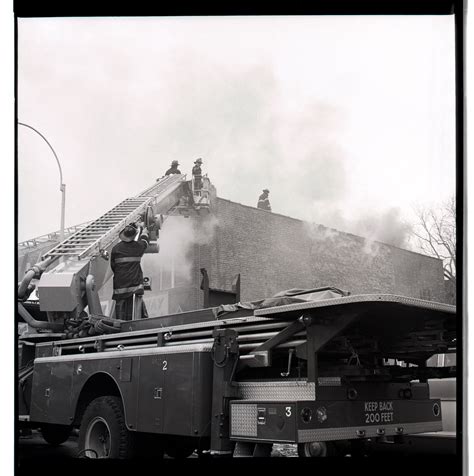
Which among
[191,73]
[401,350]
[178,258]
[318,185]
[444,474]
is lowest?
[444,474]

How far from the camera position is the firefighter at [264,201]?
320 inches

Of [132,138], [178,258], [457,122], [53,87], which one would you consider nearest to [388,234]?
[457,122]

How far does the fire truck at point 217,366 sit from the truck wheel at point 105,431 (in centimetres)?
1

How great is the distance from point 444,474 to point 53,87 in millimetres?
5183

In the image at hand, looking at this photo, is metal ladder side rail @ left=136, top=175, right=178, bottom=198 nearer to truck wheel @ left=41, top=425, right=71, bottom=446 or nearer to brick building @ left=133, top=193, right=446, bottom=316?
brick building @ left=133, top=193, right=446, bottom=316

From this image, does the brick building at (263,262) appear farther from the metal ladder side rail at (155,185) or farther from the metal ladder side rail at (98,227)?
the metal ladder side rail at (155,185)

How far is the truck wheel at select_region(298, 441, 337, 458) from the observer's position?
6465mm

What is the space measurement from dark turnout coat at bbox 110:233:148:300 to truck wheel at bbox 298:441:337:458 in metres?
2.56

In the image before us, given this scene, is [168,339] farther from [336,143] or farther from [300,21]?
[300,21]

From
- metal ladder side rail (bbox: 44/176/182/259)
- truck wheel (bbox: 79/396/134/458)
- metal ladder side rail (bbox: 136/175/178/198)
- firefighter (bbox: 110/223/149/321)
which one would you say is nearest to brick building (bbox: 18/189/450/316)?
firefighter (bbox: 110/223/149/321)

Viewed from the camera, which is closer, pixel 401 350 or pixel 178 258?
pixel 401 350

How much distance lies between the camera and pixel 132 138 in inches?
323

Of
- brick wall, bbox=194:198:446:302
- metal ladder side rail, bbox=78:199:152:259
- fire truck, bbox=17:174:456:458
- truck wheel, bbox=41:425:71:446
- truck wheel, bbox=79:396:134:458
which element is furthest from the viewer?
metal ladder side rail, bbox=78:199:152:259

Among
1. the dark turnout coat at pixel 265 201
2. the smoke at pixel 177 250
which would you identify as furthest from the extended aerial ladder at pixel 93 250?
the dark turnout coat at pixel 265 201
